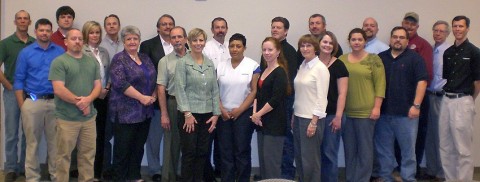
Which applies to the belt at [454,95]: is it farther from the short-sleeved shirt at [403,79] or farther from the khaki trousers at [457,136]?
the short-sleeved shirt at [403,79]

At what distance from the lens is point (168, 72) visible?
4.86 meters

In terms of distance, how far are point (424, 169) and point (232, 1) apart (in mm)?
2822

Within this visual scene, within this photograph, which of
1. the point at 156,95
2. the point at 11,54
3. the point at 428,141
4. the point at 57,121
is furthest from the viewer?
the point at 428,141

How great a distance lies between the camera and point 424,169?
238 inches

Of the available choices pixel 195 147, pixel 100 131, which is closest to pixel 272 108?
pixel 195 147

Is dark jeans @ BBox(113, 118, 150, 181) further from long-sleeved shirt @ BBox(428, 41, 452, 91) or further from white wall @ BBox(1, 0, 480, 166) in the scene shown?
long-sleeved shirt @ BBox(428, 41, 452, 91)

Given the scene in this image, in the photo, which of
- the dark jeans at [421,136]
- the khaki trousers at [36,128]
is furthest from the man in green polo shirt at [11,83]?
the dark jeans at [421,136]

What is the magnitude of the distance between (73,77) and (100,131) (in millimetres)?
926

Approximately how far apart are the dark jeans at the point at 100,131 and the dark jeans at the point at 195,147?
1.00 metres

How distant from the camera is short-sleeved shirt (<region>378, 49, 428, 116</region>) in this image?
197 inches

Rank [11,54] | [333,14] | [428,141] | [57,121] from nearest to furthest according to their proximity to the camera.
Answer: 1. [57,121]
2. [11,54]
3. [428,141]
4. [333,14]

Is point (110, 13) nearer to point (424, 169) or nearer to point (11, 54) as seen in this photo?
point (11, 54)

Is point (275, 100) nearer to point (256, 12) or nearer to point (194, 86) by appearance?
point (194, 86)

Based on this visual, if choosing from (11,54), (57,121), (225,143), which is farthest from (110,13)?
(225,143)
